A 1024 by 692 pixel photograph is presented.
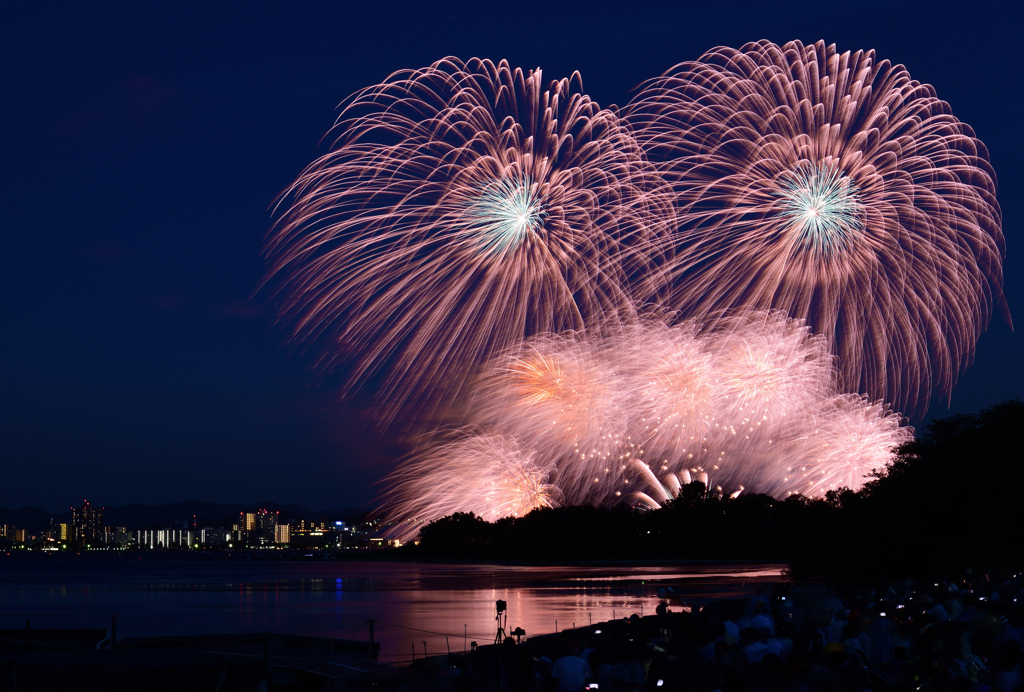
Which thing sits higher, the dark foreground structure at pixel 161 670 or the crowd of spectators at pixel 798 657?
the crowd of spectators at pixel 798 657

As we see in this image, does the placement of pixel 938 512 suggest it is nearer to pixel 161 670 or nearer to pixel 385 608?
pixel 385 608

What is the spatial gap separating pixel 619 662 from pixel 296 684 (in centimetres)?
947

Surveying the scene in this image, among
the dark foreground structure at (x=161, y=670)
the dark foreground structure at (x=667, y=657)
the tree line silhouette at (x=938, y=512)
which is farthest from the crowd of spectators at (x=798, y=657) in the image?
the tree line silhouette at (x=938, y=512)

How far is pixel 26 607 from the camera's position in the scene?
6169 centimetres

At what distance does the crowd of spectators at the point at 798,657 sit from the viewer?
35.1 ft

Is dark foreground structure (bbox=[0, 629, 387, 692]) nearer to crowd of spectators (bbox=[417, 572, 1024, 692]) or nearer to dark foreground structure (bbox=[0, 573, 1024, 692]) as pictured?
dark foreground structure (bbox=[0, 573, 1024, 692])

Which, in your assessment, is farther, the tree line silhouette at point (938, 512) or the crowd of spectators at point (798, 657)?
the tree line silhouette at point (938, 512)

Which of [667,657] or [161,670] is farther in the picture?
[161,670]

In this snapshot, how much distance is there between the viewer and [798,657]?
34.2 ft

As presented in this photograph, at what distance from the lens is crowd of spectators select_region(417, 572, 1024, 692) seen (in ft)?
35.1

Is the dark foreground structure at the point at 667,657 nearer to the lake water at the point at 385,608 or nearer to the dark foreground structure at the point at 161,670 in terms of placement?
the dark foreground structure at the point at 161,670

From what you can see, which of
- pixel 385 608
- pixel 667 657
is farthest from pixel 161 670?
pixel 385 608

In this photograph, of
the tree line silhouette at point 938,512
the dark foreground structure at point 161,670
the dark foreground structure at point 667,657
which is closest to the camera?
the dark foreground structure at point 667,657

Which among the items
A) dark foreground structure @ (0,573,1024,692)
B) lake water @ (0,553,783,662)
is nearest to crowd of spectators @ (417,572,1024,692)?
dark foreground structure @ (0,573,1024,692)
